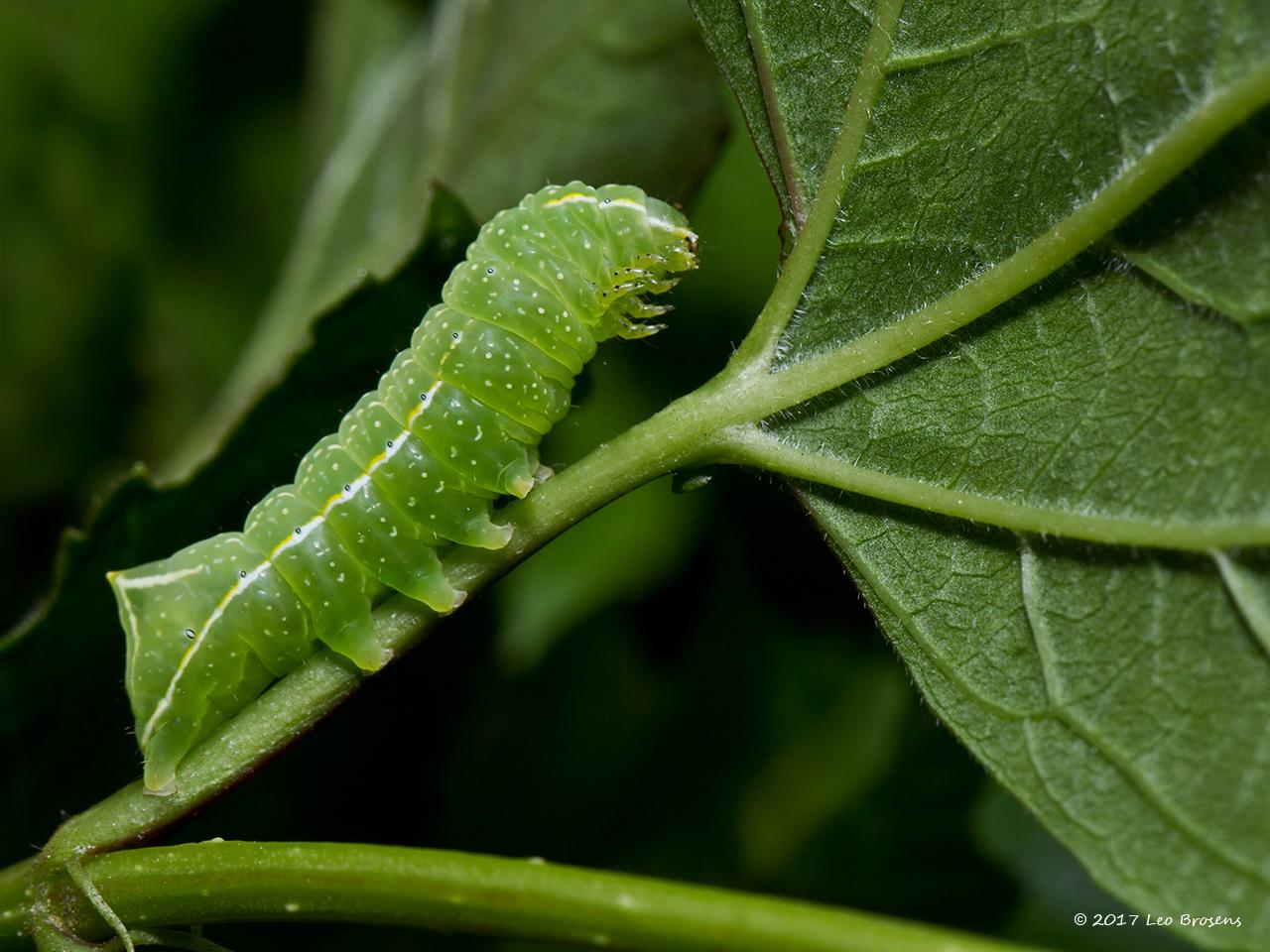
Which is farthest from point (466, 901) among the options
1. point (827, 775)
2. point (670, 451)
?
point (827, 775)

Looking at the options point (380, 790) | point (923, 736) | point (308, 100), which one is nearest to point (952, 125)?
point (923, 736)

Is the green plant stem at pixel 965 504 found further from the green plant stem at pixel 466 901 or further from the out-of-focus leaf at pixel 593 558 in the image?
the out-of-focus leaf at pixel 593 558

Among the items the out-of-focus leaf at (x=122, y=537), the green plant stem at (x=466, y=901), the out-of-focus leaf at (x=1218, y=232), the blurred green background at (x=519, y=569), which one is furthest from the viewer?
the blurred green background at (x=519, y=569)

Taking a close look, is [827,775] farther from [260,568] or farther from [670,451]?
[260,568]

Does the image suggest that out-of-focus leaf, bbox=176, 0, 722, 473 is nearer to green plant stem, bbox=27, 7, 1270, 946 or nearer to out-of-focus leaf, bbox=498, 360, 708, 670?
out-of-focus leaf, bbox=498, 360, 708, 670

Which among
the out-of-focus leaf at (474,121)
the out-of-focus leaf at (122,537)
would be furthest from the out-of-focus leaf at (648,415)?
the out-of-focus leaf at (122,537)

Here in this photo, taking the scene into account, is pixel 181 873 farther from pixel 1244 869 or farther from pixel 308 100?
pixel 308 100
